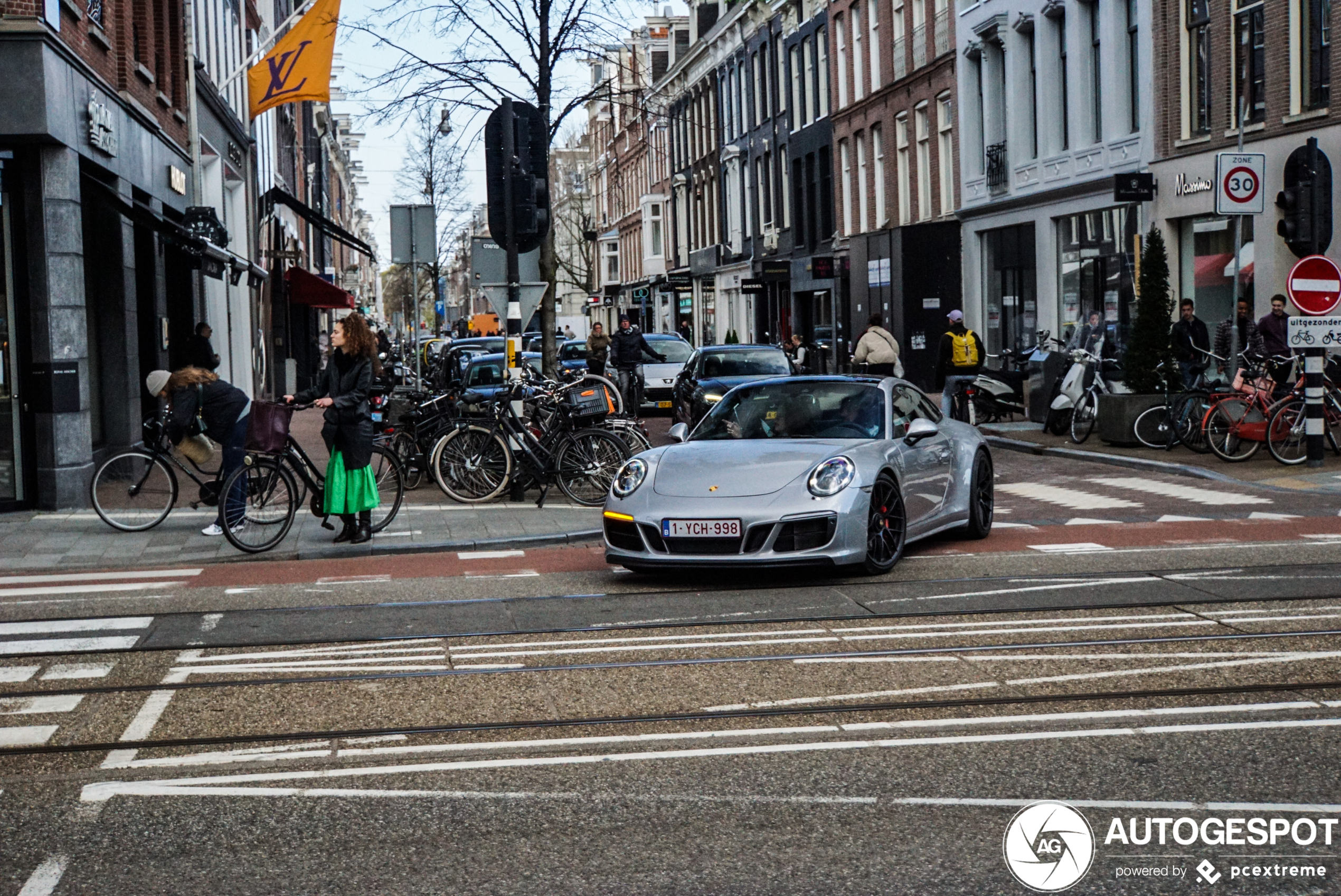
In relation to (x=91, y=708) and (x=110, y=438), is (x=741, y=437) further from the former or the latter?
(x=110, y=438)

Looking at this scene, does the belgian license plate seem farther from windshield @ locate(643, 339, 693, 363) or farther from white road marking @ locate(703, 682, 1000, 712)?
windshield @ locate(643, 339, 693, 363)

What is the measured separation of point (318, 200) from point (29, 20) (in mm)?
53173

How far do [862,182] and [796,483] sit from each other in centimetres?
3723

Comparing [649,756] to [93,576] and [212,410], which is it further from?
[212,410]

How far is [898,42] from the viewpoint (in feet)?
141

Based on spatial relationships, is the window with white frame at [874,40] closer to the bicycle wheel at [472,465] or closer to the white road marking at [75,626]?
the bicycle wheel at [472,465]

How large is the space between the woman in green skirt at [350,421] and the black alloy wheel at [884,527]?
4454 millimetres

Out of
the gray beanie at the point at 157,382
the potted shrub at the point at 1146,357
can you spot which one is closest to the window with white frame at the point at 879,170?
the potted shrub at the point at 1146,357

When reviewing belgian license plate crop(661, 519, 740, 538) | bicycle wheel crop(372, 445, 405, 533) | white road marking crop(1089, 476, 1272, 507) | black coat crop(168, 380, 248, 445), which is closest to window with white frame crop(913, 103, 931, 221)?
white road marking crop(1089, 476, 1272, 507)

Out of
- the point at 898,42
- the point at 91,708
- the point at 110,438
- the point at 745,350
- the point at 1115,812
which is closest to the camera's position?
the point at 1115,812

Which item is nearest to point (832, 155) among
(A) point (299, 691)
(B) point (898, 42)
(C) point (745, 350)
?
(B) point (898, 42)

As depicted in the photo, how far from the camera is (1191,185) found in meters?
27.0

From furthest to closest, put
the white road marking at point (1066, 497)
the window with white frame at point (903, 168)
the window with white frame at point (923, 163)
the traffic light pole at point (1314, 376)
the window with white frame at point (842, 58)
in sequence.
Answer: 1. the window with white frame at point (842, 58)
2. the window with white frame at point (903, 168)
3. the window with white frame at point (923, 163)
4. the traffic light pole at point (1314, 376)
5. the white road marking at point (1066, 497)

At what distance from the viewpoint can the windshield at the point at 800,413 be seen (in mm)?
11281
